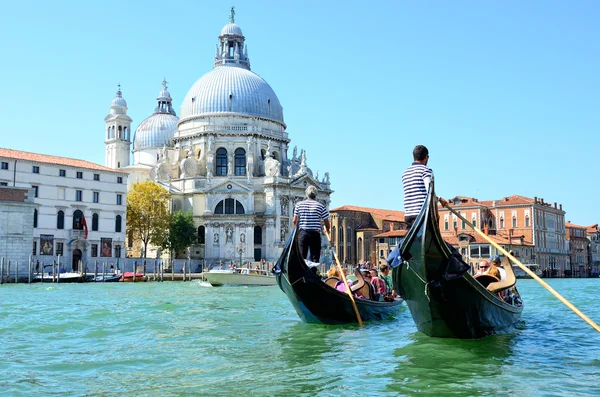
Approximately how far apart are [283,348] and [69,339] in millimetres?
2717

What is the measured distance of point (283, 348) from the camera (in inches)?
304

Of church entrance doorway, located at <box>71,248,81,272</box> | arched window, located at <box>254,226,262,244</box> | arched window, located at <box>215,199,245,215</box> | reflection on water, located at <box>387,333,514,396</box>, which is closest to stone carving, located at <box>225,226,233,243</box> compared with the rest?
arched window, located at <box>215,199,245,215</box>

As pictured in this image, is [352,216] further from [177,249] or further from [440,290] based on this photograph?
[440,290]

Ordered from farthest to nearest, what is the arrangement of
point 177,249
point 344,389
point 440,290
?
point 177,249
point 440,290
point 344,389

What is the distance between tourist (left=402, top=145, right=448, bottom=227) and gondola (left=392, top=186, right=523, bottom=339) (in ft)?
1.11

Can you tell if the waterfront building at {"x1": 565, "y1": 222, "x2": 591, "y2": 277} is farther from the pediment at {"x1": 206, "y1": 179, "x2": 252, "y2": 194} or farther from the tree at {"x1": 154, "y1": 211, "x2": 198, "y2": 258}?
the tree at {"x1": 154, "y1": 211, "x2": 198, "y2": 258}

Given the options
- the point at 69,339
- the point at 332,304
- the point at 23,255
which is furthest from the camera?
the point at 23,255

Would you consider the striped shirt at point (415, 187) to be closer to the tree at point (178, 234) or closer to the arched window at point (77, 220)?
the arched window at point (77, 220)

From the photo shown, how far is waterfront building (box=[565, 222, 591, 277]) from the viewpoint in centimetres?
6581

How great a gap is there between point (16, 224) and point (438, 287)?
2530cm

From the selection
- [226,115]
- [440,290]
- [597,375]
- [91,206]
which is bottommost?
[597,375]

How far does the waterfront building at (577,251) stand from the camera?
65806 millimetres

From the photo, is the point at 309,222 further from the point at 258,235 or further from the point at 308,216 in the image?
the point at 258,235

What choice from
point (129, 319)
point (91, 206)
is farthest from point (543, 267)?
point (129, 319)
